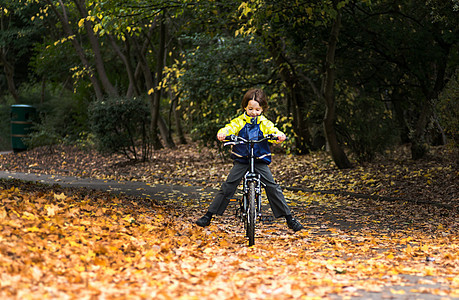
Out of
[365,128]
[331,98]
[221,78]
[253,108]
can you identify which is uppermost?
[221,78]

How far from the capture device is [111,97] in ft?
64.2

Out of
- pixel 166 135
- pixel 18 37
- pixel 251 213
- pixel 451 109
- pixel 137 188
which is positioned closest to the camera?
pixel 251 213

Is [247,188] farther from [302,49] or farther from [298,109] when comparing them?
[298,109]

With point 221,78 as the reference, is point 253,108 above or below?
below

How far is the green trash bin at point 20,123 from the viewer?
83.5 feet

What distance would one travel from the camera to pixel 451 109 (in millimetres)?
12273

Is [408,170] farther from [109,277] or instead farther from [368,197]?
[109,277]

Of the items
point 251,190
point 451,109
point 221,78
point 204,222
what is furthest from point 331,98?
point 251,190

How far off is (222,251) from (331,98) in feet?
29.9

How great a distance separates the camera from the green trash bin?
25438 mm

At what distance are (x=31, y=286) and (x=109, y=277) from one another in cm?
69

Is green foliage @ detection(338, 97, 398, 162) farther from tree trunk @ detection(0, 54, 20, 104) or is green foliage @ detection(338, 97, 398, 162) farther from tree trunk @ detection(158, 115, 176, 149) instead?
tree trunk @ detection(0, 54, 20, 104)

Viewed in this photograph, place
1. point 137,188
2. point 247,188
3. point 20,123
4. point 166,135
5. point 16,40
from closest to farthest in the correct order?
point 247,188 < point 137,188 < point 166,135 < point 20,123 < point 16,40

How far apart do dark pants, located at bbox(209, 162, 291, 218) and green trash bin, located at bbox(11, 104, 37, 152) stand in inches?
785
